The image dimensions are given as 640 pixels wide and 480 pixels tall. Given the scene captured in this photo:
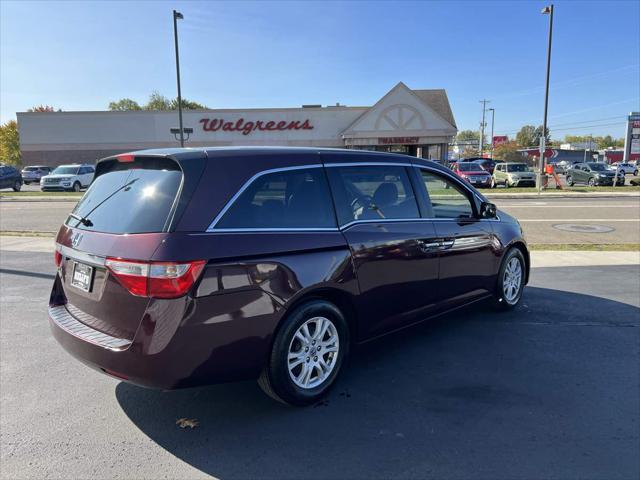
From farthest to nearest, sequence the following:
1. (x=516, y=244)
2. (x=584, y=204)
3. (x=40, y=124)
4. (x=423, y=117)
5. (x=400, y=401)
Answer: (x=40, y=124)
(x=423, y=117)
(x=584, y=204)
(x=516, y=244)
(x=400, y=401)

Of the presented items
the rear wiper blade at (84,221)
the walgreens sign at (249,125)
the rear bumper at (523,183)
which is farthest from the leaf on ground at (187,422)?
the walgreens sign at (249,125)

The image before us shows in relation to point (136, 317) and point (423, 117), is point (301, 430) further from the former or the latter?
point (423, 117)

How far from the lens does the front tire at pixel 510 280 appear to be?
202 inches

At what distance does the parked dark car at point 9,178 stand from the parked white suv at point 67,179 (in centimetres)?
357

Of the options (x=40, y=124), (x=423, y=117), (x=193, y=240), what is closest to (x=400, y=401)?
(x=193, y=240)

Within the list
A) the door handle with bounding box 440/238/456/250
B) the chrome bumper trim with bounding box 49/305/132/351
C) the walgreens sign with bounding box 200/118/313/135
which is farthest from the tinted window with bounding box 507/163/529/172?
the chrome bumper trim with bounding box 49/305/132/351

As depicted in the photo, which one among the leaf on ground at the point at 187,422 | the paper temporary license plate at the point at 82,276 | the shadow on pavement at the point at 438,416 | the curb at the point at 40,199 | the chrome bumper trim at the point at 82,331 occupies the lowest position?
the leaf on ground at the point at 187,422

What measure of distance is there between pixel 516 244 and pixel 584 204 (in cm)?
1554

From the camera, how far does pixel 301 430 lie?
301 centimetres

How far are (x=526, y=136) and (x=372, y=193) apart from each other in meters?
130

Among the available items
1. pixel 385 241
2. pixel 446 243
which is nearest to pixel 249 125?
pixel 446 243

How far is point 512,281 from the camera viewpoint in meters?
5.34

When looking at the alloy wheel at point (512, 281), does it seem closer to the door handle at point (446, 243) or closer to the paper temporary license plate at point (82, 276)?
the door handle at point (446, 243)

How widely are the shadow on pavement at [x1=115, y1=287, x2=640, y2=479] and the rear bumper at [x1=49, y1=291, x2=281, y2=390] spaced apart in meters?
0.46
